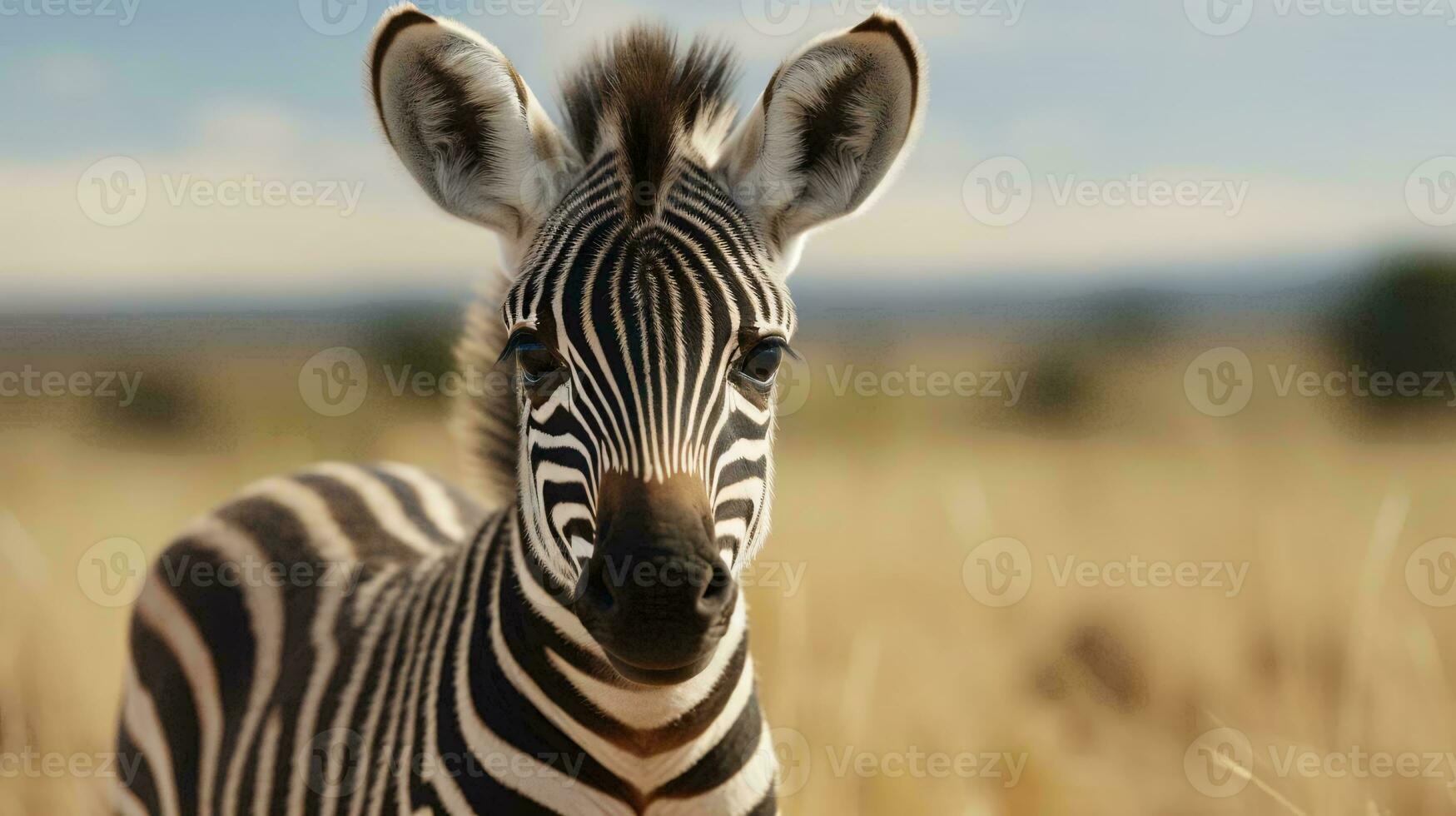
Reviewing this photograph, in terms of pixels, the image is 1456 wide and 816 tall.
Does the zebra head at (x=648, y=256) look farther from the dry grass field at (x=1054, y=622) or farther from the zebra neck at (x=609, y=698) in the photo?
the dry grass field at (x=1054, y=622)

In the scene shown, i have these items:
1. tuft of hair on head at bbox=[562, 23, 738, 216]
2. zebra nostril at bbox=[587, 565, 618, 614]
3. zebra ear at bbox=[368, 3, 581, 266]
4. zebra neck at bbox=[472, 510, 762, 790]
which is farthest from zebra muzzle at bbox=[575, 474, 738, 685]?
zebra ear at bbox=[368, 3, 581, 266]

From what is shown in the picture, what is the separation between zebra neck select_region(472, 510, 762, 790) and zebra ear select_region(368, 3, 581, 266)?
1173mm

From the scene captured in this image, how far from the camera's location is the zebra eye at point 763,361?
111 inches

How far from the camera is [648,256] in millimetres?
2762

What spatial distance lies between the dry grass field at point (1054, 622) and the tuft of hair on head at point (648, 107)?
2.20 metres

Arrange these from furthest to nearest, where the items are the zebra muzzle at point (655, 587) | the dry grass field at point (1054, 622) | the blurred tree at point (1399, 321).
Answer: the blurred tree at point (1399, 321) < the dry grass field at point (1054, 622) < the zebra muzzle at point (655, 587)

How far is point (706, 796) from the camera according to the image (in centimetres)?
293

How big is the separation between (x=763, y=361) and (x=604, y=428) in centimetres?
49

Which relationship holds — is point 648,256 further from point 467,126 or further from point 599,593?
point 467,126

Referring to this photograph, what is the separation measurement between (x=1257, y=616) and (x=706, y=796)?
22.6ft

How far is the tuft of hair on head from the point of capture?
9.81 feet

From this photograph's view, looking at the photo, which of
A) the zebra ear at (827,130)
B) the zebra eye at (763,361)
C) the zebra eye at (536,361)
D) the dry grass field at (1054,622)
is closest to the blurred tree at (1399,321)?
the dry grass field at (1054,622)

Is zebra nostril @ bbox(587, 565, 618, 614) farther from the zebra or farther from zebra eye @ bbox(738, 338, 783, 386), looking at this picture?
zebra eye @ bbox(738, 338, 783, 386)

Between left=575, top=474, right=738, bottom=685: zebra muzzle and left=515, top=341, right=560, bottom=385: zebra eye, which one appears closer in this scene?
left=575, top=474, right=738, bottom=685: zebra muzzle
